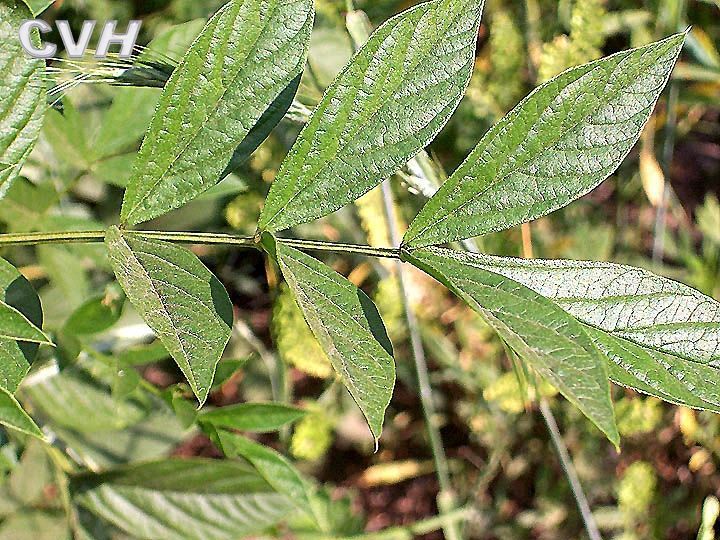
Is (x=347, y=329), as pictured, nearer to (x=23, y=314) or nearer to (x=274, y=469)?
(x=23, y=314)

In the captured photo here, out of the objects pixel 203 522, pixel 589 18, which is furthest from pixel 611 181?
pixel 203 522

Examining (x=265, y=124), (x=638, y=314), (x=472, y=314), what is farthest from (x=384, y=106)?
(x=472, y=314)

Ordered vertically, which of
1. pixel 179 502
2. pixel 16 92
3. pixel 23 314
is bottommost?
pixel 179 502

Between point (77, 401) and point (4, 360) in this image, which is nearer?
point (4, 360)

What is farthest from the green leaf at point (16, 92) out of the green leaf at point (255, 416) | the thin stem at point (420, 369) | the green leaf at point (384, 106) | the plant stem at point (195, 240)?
the thin stem at point (420, 369)

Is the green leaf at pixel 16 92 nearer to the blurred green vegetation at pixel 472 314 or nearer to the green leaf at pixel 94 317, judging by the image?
the green leaf at pixel 94 317

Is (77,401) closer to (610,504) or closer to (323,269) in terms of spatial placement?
(323,269)
